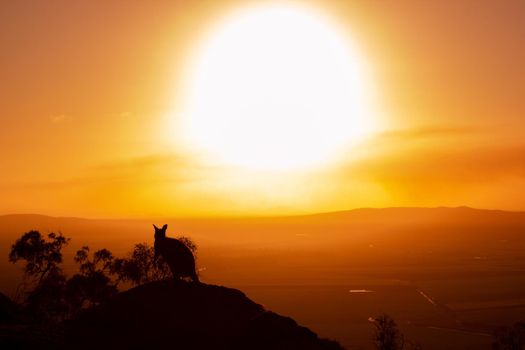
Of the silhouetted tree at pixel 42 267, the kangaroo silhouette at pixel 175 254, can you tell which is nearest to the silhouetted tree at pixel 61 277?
the silhouetted tree at pixel 42 267

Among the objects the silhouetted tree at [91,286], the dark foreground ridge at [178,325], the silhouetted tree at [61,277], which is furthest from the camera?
the silhouetted tree at [91,286]

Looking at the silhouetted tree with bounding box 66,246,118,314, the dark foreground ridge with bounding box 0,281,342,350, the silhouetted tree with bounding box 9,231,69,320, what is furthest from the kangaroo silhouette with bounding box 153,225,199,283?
the silhouetted tree with bounding box 66,246,118,314

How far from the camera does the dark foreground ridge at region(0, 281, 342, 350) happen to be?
2334 centimetres

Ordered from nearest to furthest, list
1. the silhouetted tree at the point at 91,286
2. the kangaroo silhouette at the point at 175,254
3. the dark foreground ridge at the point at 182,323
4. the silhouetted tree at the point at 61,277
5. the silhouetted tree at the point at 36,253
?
the dark foreground ridge at the point at 182,323, the kangaroo silhouette at the point at 175,254, the silhouetted tree at the point at 61,277, the silhouetted tree at the point at 36,253, the silhouetted tree at the point at 91,286

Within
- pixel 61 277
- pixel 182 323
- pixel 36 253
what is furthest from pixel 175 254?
pixel 61 277

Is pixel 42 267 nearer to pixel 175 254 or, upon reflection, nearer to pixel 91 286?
pixel 91 286

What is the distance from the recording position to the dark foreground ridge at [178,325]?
76.6ft

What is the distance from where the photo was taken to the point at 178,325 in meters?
24.1

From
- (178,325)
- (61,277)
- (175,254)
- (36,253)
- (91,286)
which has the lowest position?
(91,286)

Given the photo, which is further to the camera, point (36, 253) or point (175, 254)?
point (36, 253)

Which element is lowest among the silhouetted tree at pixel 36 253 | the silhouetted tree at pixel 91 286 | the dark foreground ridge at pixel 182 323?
the silhouetted tree at pixel 91 286

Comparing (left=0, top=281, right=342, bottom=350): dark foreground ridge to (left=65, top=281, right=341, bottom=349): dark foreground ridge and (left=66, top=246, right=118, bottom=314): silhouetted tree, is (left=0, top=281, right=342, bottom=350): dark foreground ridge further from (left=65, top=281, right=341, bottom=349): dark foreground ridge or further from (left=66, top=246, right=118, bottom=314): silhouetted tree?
(left=66, top=246, right=118, bottom=314): silhouetted tree

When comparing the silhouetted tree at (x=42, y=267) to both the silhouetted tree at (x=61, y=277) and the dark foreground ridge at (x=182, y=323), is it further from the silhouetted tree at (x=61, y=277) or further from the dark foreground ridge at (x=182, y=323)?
the dark foreground ridge at (x=182, y=323)

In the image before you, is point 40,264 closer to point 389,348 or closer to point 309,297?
point 389,348
